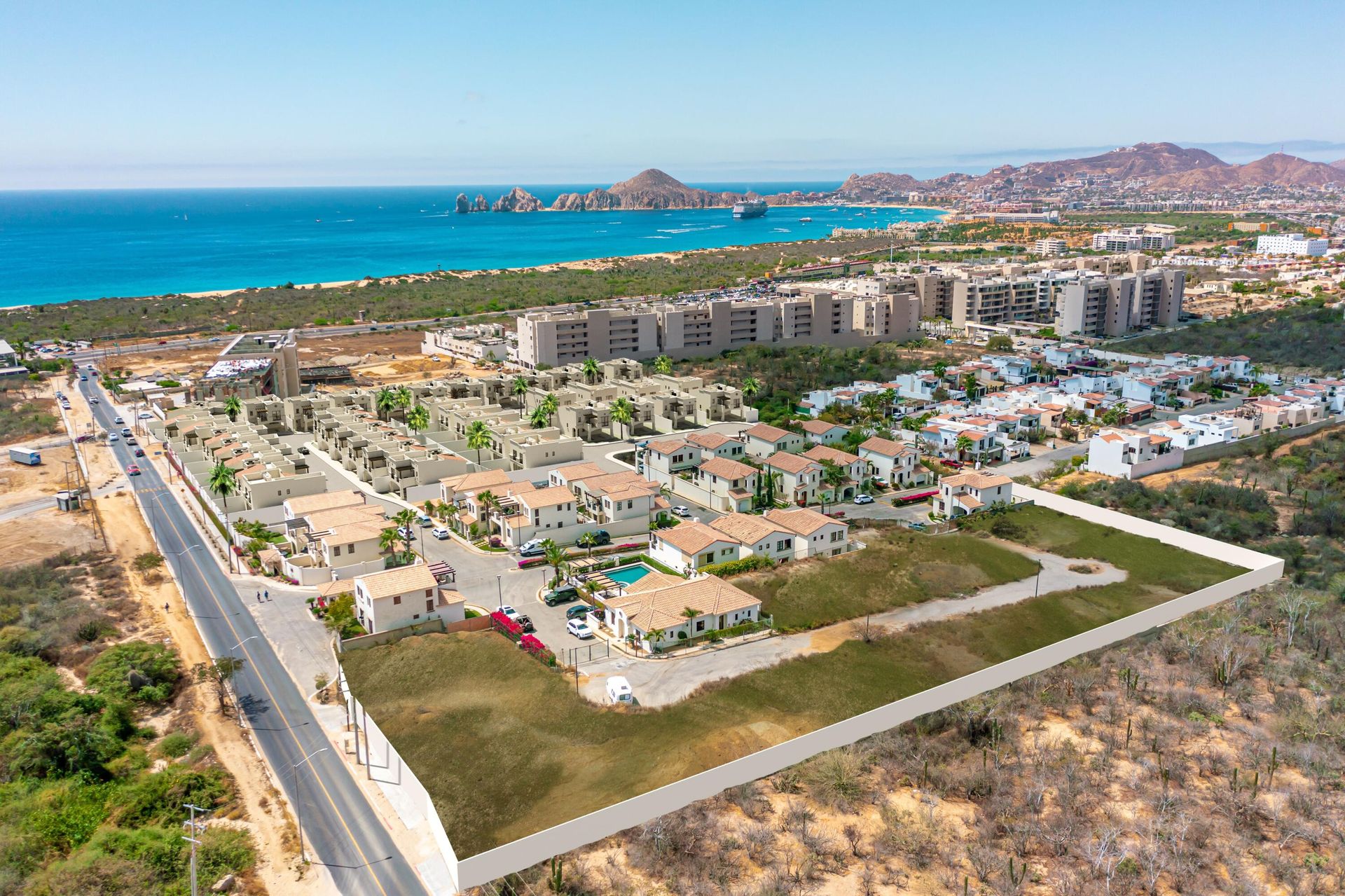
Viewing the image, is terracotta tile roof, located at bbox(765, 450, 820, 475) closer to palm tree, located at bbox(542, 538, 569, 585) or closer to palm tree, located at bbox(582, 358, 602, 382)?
palm tree, located at bbox(542, 538, 569, 585)

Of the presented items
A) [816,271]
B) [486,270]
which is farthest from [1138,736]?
[486,270]

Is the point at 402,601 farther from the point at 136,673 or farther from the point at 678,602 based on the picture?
the point at 678,602

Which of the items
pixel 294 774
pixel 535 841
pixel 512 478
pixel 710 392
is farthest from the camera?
pixel 710 392

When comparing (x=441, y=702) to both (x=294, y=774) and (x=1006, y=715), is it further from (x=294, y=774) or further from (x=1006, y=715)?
(x=1006, y=715)

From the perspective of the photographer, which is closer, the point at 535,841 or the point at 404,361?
the point at 535,841

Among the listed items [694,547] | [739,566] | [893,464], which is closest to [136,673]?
[694,547]

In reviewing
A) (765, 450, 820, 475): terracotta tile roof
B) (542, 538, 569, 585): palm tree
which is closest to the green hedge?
(542, 538, 569, 585): palm tree
